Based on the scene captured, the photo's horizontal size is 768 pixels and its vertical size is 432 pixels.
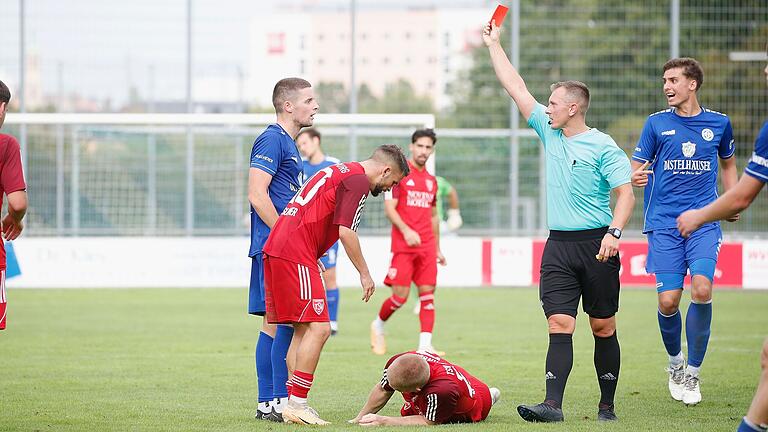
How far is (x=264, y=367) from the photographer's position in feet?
25.8

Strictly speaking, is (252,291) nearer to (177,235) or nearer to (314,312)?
(314,312)

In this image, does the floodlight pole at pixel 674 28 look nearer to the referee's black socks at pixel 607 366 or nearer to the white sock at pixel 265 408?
the referee's black socks at pixel 607 366

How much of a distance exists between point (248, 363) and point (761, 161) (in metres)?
6.60

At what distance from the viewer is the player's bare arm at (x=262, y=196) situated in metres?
7.58

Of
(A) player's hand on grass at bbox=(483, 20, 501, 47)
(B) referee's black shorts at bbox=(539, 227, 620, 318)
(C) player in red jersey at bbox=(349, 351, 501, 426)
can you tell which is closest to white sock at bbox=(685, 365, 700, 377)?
(B) referee's black shorts at bbox=(539, 227, 620, 318)

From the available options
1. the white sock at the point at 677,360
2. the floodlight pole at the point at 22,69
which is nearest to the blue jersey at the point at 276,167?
the white sock at the point at 677,360

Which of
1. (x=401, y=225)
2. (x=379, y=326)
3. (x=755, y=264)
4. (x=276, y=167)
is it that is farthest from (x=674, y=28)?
(x=276, y=167)

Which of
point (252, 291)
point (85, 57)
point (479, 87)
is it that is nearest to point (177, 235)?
point (85, 57)

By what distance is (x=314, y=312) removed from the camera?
7324 millimetres

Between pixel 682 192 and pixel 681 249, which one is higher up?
pixel 682 192

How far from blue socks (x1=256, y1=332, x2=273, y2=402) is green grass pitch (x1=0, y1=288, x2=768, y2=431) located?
0.81ft

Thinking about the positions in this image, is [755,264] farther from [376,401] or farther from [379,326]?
[376,401]

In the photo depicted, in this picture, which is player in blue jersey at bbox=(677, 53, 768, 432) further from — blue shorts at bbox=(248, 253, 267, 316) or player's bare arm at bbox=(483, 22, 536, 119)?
blue shorts at bbox=(248, 253, 267, 316)

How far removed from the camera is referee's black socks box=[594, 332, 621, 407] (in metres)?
7.66
